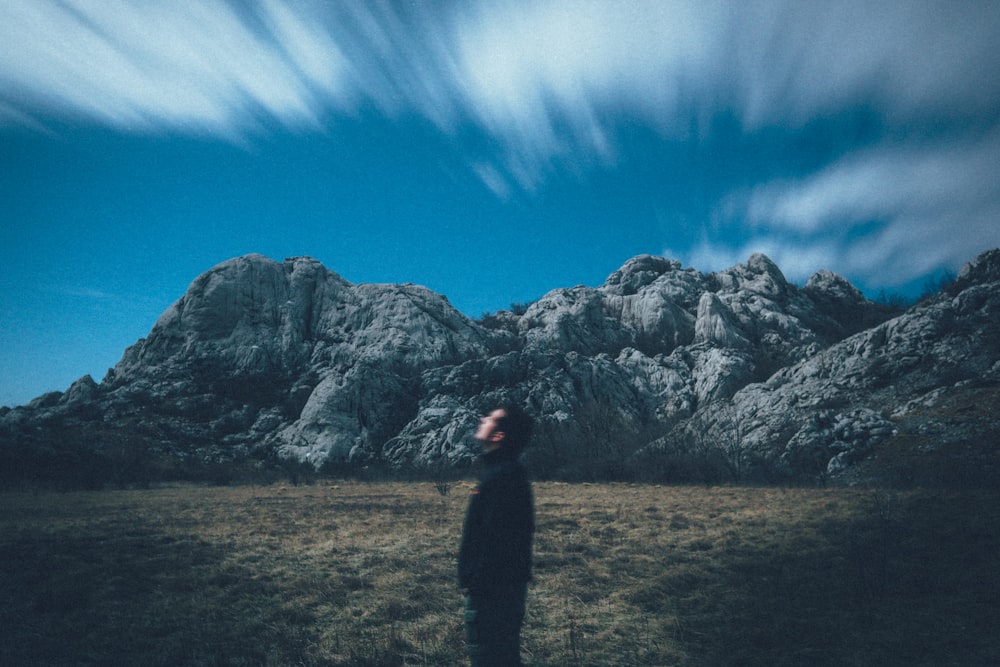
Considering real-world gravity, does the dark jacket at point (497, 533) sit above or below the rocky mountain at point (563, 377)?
below

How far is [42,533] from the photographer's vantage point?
16344 mm

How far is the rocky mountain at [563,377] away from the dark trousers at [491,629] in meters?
38.1

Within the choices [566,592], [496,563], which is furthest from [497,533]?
[566,592]

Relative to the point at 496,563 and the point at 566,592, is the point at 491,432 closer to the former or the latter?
the point at 496,563

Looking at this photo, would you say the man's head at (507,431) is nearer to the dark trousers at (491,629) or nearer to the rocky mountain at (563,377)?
the dark trousers at (491,629)

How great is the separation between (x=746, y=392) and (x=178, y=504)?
63.7 meters

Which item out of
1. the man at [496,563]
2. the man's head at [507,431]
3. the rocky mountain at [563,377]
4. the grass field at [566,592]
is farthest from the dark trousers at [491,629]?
the rocky mountain at [563,377]

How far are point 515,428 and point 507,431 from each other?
7 centimetres

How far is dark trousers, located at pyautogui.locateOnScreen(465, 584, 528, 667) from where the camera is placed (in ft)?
12.0

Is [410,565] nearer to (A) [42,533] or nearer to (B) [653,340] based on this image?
(A) [42,533]

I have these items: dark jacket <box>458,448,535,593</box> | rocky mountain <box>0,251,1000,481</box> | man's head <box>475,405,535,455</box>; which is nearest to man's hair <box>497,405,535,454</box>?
man's head <box>475,405,535,455</box>

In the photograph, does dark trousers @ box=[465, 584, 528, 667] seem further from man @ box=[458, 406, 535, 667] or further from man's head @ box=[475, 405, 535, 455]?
man's head @ box=[475, 405, 535, 455]

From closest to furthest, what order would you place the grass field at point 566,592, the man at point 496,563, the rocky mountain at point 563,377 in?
the man at point 496,563 → the grass field at point 566,592 → the rocky mountain at point 563,377

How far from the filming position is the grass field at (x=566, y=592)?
6.78 m
